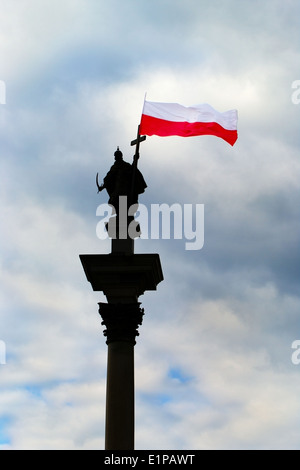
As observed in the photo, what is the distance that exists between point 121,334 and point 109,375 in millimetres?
1349

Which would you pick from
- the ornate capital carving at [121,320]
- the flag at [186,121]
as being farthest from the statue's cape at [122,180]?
the ornate capital carving at [121,320]

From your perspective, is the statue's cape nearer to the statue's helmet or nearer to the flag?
the statue's helmet

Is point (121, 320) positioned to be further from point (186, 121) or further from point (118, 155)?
point (186, 121)

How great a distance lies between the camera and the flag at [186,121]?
30875 millimetres

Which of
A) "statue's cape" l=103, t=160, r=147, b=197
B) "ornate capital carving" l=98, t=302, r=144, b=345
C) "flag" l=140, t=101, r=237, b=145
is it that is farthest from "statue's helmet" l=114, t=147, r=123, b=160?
"ornate capital carving" l=98, t=302, r=144, b=345

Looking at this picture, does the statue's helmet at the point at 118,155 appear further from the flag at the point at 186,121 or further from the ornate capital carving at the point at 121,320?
the ornate capital carving at the point at 121,320

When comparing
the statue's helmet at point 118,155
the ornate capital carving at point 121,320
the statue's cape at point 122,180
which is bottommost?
the ornate capital carving at point 121,320

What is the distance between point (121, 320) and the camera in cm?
2672

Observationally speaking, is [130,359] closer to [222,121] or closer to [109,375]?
[109,375]

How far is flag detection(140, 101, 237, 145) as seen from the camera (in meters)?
30.9

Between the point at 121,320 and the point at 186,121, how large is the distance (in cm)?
904

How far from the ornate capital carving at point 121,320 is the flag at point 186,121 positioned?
7150mm

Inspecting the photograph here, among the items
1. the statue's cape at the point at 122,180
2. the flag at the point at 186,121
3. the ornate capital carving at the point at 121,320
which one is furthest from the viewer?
the flag at the point at 186,121
